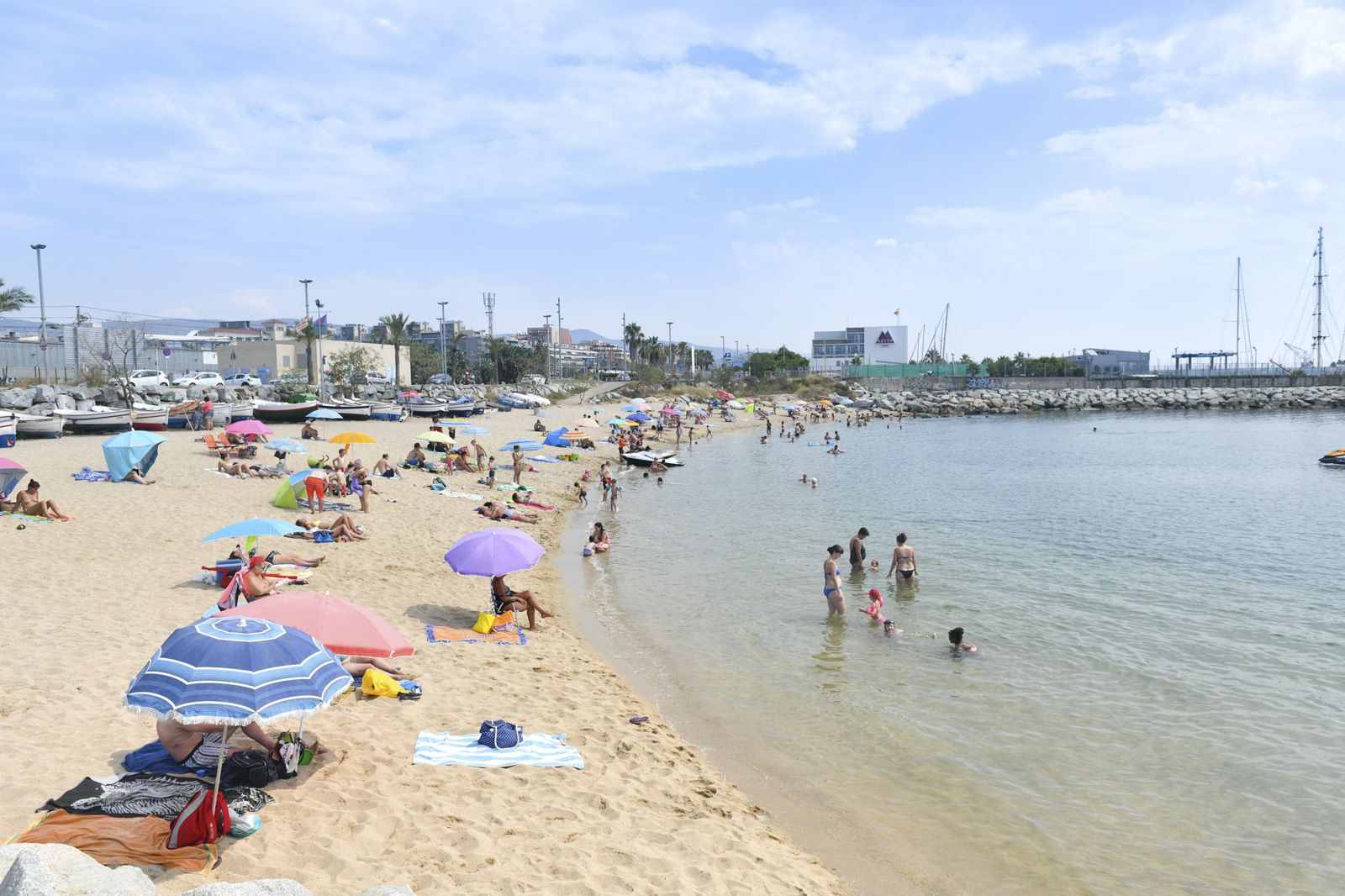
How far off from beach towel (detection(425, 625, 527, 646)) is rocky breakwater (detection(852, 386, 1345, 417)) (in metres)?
83.3

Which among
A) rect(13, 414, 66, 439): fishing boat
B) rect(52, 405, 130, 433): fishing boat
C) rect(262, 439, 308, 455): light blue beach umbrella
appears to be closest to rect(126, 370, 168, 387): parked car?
rect(52, 405, 130, 433): fishing boat

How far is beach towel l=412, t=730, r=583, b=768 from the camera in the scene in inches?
286

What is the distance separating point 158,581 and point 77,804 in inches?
300

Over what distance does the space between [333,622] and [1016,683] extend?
8.79 m

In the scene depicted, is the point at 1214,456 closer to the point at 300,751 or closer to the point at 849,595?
the point at 849,595

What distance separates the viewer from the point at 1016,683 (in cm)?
1132

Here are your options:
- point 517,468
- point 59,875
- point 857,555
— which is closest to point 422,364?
point 517,468

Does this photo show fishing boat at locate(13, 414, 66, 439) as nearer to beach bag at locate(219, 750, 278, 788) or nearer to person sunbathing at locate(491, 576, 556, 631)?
person sunbathing at locate(491, 576, 556, 631)

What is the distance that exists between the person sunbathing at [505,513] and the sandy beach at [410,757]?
5.68 m

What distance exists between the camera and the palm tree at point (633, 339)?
4663 inches

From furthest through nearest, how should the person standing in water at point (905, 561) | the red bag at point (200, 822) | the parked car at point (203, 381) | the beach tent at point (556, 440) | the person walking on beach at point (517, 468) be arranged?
the parked car at point (203, 381) < the beach tent at point (556, 440) < the person walking on beach at point (517, 468) < the person standing in water at point (905, 561) < the red bag at point (200, 822)

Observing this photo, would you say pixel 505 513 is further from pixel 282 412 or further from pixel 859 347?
pixel 859 347

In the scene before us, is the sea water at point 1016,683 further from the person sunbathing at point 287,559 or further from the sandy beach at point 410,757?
the person sunbathing at point 287,559

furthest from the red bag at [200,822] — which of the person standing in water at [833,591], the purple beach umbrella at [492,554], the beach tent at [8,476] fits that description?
the beach tent at [8,476]
